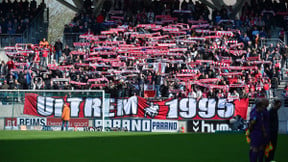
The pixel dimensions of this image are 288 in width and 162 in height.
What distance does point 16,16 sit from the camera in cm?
4416

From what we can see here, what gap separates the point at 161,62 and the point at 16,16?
1272 cm

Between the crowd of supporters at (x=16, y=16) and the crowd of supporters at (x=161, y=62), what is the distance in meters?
1.77

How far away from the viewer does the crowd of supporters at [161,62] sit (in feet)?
116

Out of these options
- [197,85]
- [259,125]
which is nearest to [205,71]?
[197,85]

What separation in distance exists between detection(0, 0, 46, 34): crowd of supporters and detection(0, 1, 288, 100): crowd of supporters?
1.77 metres

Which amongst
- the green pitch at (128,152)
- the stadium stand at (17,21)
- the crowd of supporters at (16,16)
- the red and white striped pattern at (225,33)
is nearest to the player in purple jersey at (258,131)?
the green pitch at (128,152)

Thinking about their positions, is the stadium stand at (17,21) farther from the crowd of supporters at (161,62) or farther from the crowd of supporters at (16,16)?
the crowd of supporters at (161,62)

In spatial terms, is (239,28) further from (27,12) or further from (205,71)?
(27,12)

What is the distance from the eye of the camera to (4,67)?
3919 cm

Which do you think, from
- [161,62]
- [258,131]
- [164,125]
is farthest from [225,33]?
[258,131]

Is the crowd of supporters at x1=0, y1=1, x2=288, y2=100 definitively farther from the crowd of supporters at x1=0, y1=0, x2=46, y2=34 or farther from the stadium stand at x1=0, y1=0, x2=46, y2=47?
the crowd of supporters at x1=0, y1=0, x2=46, y2=34

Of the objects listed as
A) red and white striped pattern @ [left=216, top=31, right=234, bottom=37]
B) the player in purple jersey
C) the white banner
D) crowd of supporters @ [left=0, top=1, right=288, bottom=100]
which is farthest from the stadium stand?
the player in purple jersey

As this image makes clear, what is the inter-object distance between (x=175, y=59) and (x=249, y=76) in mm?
5412

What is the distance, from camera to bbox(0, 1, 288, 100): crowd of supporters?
35375 mm
